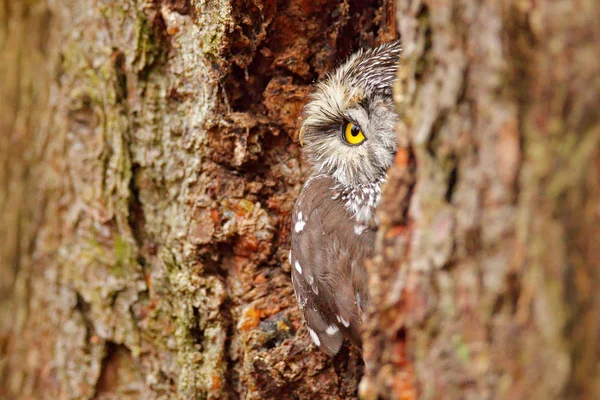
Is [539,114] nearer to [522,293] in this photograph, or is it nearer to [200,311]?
[522,293]

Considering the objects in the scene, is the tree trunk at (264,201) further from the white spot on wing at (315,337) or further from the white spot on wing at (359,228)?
the white spot on wing at (359,228)

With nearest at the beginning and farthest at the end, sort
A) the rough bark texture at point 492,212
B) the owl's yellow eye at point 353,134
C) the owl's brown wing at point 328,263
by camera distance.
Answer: the rough bark texture at point 492,212, the owl's brown wing at point 328,263, the owl's yellow eye at point 353,134

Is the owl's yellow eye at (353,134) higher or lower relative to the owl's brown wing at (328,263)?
higher

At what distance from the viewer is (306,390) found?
3.09 metres

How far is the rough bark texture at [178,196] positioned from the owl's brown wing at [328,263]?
0.99 feet

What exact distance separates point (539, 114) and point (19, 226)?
3.86 m

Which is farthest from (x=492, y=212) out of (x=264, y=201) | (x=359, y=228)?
(x=264, y=201)

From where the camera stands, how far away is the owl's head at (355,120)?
2.63 m

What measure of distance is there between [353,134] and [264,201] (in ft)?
2.10

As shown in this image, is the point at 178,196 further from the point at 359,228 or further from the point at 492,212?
the point at 492,212

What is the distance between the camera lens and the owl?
263 cm

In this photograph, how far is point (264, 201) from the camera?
126 inches

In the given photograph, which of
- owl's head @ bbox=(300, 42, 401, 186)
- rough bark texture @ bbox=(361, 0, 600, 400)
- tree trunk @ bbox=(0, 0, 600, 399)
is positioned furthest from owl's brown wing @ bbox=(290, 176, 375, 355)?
rough bark texture @ bbox=(361, 0, 600, 400)

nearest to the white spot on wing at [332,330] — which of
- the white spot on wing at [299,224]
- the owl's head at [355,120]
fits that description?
the white spot on wing at [299,224]
